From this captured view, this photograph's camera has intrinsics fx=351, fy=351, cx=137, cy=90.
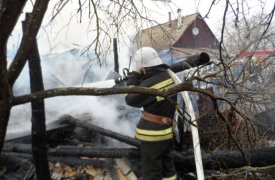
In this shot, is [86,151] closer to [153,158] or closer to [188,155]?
[153,158]

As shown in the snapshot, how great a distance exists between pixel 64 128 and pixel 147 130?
1.75m

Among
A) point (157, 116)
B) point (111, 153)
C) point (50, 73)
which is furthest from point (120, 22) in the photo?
point (50, 73)

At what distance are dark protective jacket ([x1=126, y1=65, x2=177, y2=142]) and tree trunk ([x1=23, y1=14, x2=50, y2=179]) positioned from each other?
3.24 feet

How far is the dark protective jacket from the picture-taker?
403cm

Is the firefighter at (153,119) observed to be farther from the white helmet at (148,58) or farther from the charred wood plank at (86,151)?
the charred wood plank at (86,151)

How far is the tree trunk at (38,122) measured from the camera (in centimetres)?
377

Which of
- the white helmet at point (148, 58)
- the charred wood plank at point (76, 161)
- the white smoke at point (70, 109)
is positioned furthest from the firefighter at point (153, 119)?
the white smoke at point (70, 109)

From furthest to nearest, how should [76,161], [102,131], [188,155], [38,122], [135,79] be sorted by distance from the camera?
[102,131] < [76,161] < [188,155] < [135,79] < [38,122]

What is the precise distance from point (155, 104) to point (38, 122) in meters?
1.34

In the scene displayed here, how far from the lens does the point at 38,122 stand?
153 inches

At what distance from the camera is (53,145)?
524 cm

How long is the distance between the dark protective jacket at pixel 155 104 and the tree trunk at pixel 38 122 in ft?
3.24

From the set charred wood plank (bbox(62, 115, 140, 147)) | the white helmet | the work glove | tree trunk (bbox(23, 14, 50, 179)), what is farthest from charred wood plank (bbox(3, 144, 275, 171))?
the white helmet

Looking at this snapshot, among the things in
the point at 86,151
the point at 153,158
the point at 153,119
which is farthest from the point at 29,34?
the point at 86,151
